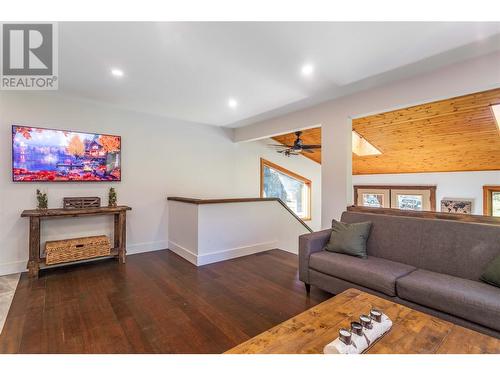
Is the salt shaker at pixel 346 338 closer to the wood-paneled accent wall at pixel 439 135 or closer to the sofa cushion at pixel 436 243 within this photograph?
the sofa cushion at pixel 436 243

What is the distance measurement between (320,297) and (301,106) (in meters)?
2.78

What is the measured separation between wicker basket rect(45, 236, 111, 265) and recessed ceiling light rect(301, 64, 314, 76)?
3511mm

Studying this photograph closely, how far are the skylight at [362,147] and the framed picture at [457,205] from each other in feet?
6.51

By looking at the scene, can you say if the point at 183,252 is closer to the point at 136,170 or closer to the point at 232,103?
the point at 136,170

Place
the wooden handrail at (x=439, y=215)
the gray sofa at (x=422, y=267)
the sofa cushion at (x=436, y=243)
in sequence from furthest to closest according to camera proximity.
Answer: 1. the wooden handrail at (x=439, y=215)
2. the sofa cushion at (x=436, y=243)
3. the gray sofa at (x=422, y=267)

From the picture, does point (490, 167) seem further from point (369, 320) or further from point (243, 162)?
point (369, 320)

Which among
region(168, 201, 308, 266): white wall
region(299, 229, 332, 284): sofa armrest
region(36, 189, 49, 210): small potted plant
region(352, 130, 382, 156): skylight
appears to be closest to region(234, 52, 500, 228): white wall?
region(299, 229, 332, 284): sofa armrest

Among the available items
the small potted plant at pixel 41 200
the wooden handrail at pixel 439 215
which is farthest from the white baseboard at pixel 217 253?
the small potted plant at pixel 41 200

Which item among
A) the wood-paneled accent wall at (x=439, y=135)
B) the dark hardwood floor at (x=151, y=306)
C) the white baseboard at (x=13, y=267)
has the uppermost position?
the wood-paneled accent wall at (x=439, y=135)

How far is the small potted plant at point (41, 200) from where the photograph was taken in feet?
11.2

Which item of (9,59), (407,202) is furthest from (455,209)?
(9,59)

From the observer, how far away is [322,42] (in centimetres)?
218

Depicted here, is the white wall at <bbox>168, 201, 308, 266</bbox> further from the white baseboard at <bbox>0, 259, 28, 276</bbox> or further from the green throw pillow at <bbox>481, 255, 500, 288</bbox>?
the green throw pillow at <bbox>481, 255, 500, 288</bbox>

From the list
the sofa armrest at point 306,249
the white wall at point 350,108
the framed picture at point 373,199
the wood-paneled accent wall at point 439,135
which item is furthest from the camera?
the framed picture at point 373,199
